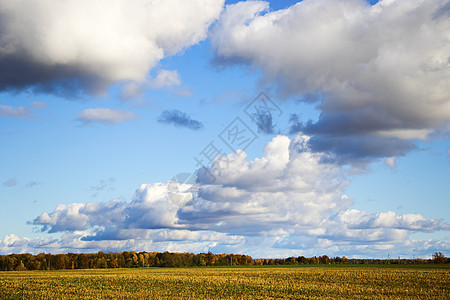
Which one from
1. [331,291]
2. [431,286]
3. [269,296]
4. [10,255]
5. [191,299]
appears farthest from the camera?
[10,255]

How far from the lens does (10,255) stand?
17600 cm

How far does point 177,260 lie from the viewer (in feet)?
653

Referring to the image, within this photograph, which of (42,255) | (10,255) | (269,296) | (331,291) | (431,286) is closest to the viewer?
(269,296)

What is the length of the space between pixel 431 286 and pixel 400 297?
49.8ft

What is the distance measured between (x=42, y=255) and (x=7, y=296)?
15648cm

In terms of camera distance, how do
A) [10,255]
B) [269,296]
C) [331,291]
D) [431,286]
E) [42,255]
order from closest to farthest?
[269,296]
[331,291]
[431,286]
[10,255]
[42,255]

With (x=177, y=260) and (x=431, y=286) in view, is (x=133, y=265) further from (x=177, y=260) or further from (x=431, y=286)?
(x=431, y=286)

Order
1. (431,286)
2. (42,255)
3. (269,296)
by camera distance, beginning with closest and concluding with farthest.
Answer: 1. (269,296)
2. (431,286)
3. (42,255)

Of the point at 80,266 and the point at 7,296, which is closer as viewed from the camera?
the point at 7,296

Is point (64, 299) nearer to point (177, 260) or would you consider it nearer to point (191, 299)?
point (191, 299)

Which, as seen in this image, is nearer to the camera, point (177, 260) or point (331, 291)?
point (331, 291)

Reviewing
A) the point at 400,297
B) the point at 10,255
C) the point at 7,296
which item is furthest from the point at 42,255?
the point at 400,297

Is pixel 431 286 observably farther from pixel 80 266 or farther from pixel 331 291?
pixel 80 266

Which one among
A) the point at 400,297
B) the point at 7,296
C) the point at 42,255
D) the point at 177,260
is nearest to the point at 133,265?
the point at 177,260
